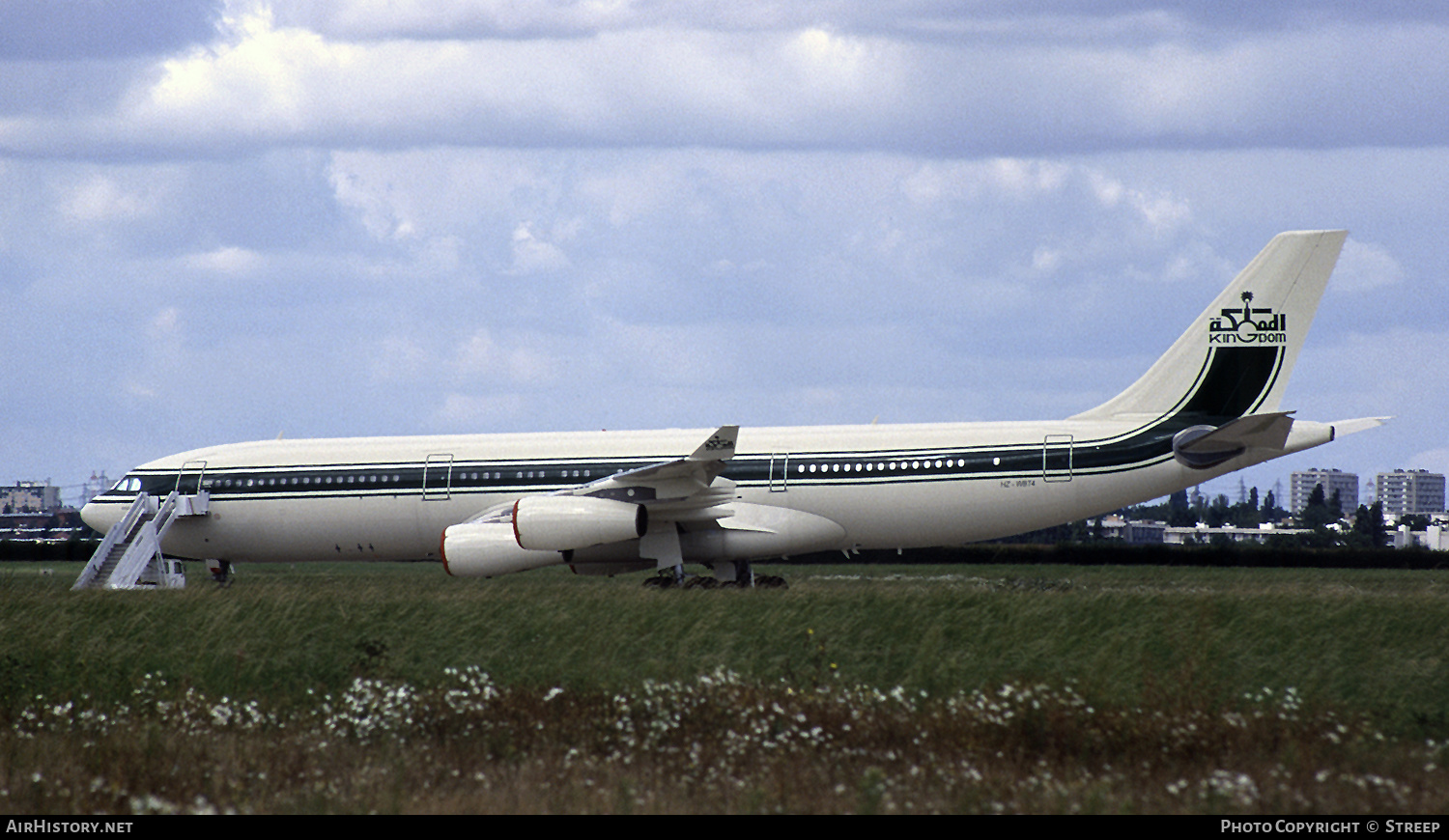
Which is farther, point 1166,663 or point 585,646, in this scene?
point 585,646

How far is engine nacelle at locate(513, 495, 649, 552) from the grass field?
4648 millimetres

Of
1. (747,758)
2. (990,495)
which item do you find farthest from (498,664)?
(990,495)

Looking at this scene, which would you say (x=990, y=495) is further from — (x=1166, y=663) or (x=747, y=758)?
(x=747, y=758)

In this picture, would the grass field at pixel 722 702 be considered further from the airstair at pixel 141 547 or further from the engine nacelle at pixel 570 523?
the airstair at pixel 141 547

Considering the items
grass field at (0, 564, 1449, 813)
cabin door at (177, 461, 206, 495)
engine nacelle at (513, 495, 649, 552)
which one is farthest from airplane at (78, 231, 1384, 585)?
grass field at (0, 564, 1449, 813)

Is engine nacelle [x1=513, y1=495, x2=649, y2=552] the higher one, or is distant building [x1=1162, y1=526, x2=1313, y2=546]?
engine nacelle [x1=513, y1=495, x2=649, y2=552]

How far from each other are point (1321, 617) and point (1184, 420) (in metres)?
9.91

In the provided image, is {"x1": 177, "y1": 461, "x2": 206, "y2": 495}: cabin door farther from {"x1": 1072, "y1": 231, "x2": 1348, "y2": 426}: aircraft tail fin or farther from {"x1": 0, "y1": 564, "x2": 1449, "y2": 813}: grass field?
{"x1": 1072, "y1": 231, "x2": 1348, "y2": 426}: aircraft tail fin

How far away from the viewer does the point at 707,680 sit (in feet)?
48.4

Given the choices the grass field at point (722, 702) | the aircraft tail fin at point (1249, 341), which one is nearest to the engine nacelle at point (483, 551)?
the grass field at point (722, 702)

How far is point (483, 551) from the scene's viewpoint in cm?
2789

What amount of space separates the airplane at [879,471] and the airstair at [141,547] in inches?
194

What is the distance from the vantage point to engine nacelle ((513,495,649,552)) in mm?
27250

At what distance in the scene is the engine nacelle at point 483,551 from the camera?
2786 cm
